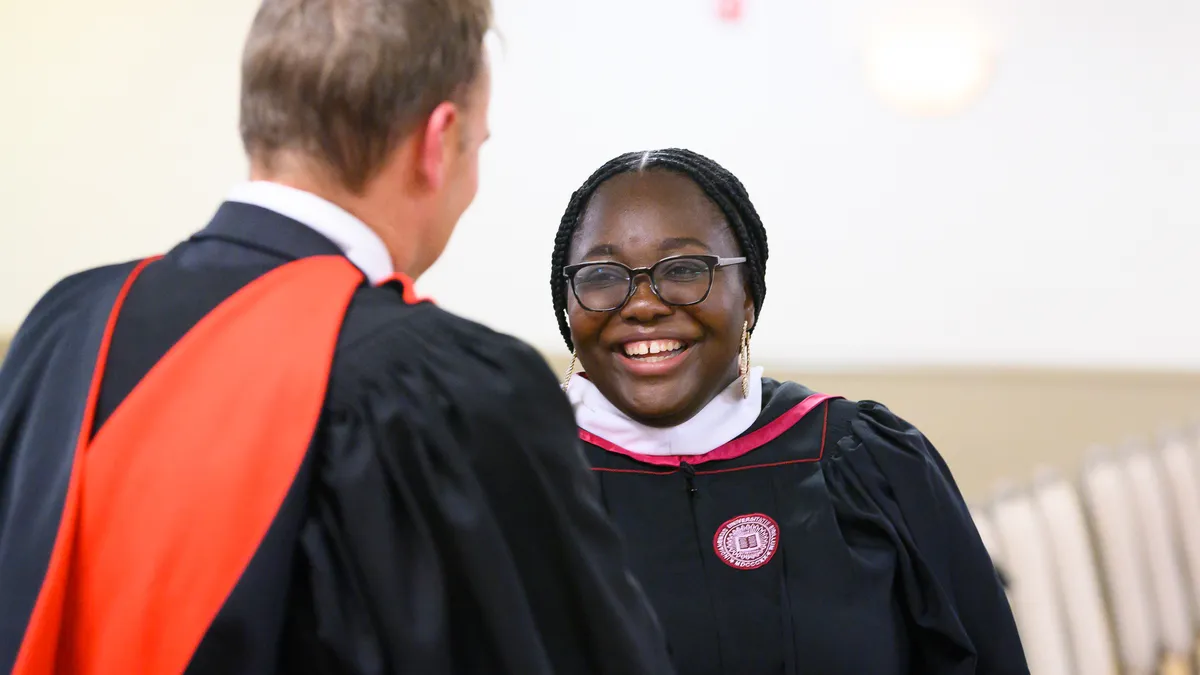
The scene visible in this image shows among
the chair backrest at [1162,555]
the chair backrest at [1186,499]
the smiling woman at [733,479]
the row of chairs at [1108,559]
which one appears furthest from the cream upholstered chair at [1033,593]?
the smiling woman at [733,479]

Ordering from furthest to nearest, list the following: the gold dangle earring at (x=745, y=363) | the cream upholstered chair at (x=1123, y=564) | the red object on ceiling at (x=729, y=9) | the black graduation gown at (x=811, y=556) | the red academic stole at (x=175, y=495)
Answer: the red object on ceiling at (x=729, y=9)
the cream upholstered chair at (x=1123, y=564)
the gold dangle earring at (x=745, y=363)
the black graduation gown at (x=811, y=556)
the red academic stole at (x=175, y=495)

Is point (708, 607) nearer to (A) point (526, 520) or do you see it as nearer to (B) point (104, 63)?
(A) point (526, 520)

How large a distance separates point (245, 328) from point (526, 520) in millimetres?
309

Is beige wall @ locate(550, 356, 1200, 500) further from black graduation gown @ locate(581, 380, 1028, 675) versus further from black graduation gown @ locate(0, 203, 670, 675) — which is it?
black graduation gown @ locate(0, 203, 670, 675)

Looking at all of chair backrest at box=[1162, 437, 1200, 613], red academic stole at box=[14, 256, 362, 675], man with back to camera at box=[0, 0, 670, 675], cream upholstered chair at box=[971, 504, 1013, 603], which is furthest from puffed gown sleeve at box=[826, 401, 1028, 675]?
chair backrest at box=[1162, 437, 1200, 613]

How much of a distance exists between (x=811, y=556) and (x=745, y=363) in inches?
14.0

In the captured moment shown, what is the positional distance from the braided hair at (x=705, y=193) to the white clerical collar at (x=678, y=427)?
0.61ft

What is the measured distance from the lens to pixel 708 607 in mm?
1847

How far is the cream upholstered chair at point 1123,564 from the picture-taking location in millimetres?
3535

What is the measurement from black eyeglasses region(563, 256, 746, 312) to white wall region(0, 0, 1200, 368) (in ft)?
5.08

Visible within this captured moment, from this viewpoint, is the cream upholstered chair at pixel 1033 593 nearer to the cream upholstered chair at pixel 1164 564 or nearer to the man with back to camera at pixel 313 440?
the cream upholstered chair at pixel 1164 564

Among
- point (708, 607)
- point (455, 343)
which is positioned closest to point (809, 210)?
point (708, 607)

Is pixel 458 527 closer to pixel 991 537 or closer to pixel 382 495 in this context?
pixel 382 495

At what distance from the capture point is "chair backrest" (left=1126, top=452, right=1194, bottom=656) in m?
3.57
